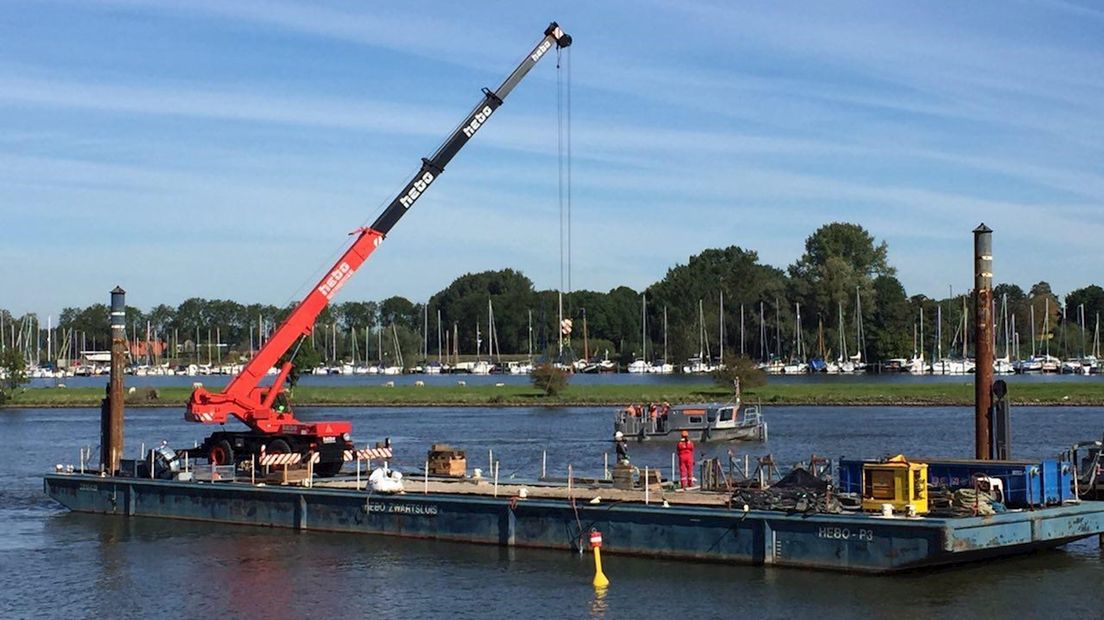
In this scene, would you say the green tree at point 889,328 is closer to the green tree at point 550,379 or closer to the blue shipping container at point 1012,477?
the green tree at point 550,379

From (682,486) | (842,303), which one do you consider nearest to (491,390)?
(842,303)

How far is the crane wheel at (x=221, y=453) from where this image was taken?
1853 inches

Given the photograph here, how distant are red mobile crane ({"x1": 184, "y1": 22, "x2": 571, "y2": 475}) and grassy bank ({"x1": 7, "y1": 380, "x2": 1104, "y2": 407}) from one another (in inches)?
2322

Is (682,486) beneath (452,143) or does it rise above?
beneath

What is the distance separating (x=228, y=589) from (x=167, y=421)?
237 feet

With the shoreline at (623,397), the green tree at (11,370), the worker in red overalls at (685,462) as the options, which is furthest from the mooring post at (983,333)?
the green tree at (11,370)

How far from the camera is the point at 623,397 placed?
121 m

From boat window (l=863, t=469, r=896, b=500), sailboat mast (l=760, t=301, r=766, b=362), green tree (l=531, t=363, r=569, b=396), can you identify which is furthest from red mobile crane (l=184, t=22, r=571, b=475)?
sailboat mast (l=760, t=301, r=766, b=362)

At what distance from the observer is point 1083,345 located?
199m

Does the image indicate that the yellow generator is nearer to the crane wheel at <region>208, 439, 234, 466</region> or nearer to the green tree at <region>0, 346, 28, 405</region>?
the crane wheel at <region>208, 439, 234, 466</region>

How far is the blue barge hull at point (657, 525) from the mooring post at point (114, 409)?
3960 mm

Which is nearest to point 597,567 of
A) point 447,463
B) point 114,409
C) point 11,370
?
point 447,463

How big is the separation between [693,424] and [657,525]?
4083 cm

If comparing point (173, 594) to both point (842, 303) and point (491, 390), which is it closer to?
point (491, 390)
